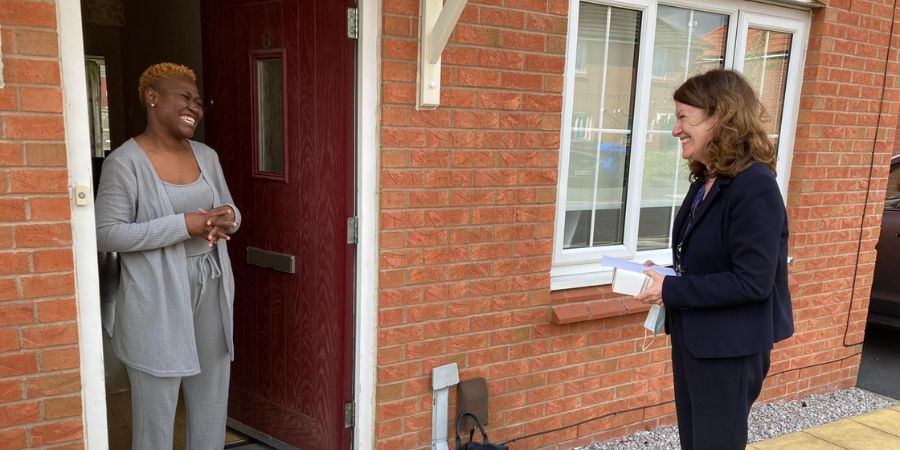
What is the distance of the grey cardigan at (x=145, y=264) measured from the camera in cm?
234

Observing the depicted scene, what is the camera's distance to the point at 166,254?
2.43 m

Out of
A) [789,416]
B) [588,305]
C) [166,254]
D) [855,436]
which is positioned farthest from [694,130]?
[789,416]

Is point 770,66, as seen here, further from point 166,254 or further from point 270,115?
point 166,254

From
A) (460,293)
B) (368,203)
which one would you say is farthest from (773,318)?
(368,203)

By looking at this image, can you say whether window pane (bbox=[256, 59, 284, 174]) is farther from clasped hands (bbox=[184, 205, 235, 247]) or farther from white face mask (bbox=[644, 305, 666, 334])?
white face mask (bbox=[644, 305, 666, 334])

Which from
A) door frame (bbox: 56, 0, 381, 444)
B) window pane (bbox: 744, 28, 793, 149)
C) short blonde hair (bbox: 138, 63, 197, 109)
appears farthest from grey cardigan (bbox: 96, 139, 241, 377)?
window pane (bbox: 744, 28, 793, 149)

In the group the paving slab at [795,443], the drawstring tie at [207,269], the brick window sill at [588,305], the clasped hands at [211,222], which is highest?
the clasped hands at [211,222]

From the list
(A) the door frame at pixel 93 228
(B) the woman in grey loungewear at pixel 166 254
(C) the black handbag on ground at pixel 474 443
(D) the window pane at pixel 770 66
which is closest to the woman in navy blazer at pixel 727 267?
(C) the black handbag on ground at pixel 474 443

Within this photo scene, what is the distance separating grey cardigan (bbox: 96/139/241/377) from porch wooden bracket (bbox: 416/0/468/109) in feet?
3.60

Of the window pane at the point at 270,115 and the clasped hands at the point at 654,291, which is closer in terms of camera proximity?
the clasped hands at the point at 654,291

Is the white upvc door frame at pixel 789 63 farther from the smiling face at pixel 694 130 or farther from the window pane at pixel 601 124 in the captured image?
the smiling face at pixel 694 130

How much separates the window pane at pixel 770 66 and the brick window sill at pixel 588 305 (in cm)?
150

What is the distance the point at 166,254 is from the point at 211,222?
198mm

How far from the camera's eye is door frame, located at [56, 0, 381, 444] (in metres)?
2.14
